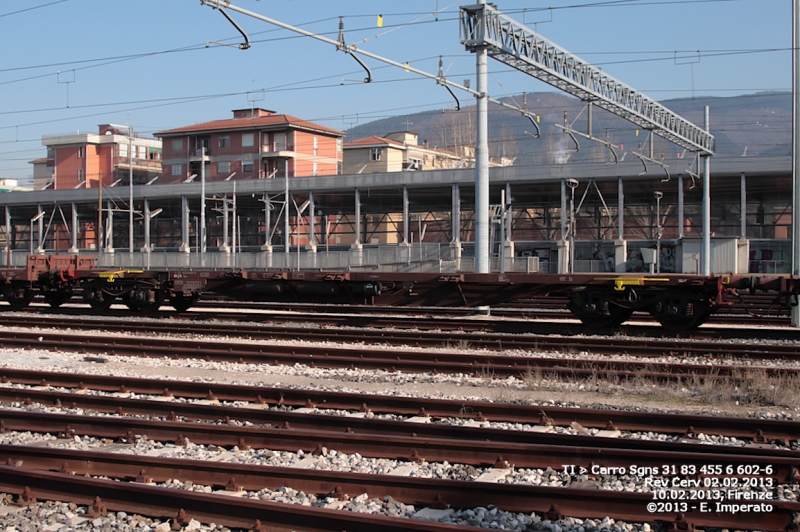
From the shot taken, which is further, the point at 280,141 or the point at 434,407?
the point at 280,141

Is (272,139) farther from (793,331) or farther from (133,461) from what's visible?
(133,461)

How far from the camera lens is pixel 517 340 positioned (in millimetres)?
16234

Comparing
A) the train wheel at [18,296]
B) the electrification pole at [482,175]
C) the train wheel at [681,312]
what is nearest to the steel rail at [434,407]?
the train wheel at [681,312]

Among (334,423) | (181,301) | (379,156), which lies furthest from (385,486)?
(379,156)

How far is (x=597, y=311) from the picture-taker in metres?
17.7

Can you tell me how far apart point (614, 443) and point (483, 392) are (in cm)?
351

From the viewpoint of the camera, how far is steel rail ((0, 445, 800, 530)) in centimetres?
575

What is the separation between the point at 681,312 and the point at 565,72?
39.8ft

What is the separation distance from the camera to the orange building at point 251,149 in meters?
71.4

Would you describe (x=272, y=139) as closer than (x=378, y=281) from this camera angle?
No

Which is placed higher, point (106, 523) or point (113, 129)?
point (113, 129)

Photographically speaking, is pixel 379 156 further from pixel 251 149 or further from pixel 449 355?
pixel 449 355

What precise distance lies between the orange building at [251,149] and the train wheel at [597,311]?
2153 inches

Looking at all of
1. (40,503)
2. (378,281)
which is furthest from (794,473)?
(378,281)
